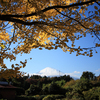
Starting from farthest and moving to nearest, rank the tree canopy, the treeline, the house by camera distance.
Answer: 1. the house
2. the treeline
3. the tree canopy

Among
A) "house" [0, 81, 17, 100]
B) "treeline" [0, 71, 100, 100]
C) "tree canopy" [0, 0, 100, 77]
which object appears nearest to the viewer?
"tree canopy" [0, 0, 100, 77]

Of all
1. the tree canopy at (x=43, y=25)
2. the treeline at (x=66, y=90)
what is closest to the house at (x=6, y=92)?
the treeline at (x=66, y=90)

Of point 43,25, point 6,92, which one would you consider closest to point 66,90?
point 6,92

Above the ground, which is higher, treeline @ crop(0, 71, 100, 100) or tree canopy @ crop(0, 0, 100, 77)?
tree canopy @ crop(0, 0, 100, 77)

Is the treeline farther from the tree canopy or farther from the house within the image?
the tree canopy

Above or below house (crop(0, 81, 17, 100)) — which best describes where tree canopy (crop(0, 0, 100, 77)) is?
above

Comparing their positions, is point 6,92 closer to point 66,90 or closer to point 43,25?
point 66,90

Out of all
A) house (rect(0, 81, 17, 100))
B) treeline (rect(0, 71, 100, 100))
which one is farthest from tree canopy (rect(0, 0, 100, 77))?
house (rect(0, 81, 17, 100))

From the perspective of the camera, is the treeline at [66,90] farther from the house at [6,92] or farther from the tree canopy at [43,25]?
the tree canopy at [43,25]

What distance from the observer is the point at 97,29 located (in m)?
3.28

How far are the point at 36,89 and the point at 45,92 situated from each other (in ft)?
7.85

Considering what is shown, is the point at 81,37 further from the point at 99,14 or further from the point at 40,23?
the point at 40,23

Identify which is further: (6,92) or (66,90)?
(66,90)

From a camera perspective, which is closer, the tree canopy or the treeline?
the tree canopy
